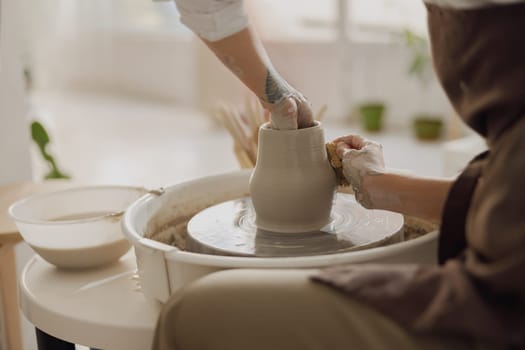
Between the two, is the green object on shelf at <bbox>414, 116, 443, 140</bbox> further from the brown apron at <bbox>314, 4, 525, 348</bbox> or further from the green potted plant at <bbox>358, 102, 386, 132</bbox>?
the brown apron at <bbox>314, 4, 525, 348</bbox>

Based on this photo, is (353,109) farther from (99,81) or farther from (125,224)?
(125,224)

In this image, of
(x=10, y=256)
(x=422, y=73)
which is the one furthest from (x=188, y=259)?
(x=422, y=73)

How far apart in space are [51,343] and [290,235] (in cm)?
53

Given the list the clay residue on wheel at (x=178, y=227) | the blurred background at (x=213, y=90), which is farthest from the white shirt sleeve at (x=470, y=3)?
the blurred background at (x=213, y=90)

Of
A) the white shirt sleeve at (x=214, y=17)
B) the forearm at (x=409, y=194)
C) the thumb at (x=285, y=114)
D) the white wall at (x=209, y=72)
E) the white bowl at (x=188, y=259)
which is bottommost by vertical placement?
the white wall at (x=209, y=72)

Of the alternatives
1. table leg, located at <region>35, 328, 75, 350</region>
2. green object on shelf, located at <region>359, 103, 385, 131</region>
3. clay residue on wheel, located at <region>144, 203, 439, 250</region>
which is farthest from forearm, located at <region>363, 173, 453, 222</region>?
green object on shelf, located at <region>359, 103, 385, 131</region>

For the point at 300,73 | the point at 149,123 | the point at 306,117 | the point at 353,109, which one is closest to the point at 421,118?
the point at 353,109

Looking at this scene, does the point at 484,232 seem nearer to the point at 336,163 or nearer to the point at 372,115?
the point at 336,163

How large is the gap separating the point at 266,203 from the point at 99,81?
6.78 meters

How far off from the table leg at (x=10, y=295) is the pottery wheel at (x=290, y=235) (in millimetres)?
630

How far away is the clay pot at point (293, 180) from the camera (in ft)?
4.48

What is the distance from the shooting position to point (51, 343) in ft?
4.34

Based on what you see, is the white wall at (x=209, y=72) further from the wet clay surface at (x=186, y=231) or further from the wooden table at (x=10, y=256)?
the wet clay surface at (x=186, y=231)

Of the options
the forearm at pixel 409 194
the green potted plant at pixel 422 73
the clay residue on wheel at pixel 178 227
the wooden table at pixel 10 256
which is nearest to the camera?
the forearm at pixel 409 194
